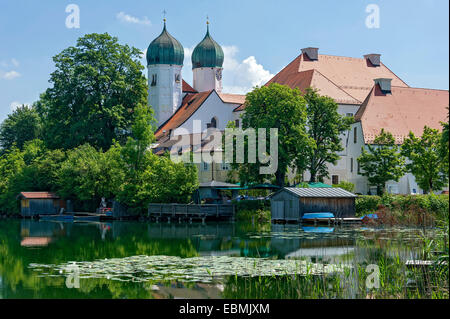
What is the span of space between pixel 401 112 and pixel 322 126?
758 cm

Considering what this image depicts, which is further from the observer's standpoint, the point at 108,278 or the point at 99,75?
the point at 99,75

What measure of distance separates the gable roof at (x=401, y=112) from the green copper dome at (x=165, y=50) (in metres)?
27.9

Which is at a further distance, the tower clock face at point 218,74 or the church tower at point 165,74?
the tower clock face at point 218,74

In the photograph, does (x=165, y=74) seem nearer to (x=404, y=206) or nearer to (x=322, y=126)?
(x=322, y=126)

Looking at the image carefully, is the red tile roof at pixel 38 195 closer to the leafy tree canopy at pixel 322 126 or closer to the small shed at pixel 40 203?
the small shed at pixel 40 203

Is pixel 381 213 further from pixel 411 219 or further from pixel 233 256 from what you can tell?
pixel 233 256

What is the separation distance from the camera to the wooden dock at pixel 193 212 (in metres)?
49.3

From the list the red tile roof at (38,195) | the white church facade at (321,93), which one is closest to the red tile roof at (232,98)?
the white church facade at (321,93)

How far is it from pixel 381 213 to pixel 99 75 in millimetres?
31141
